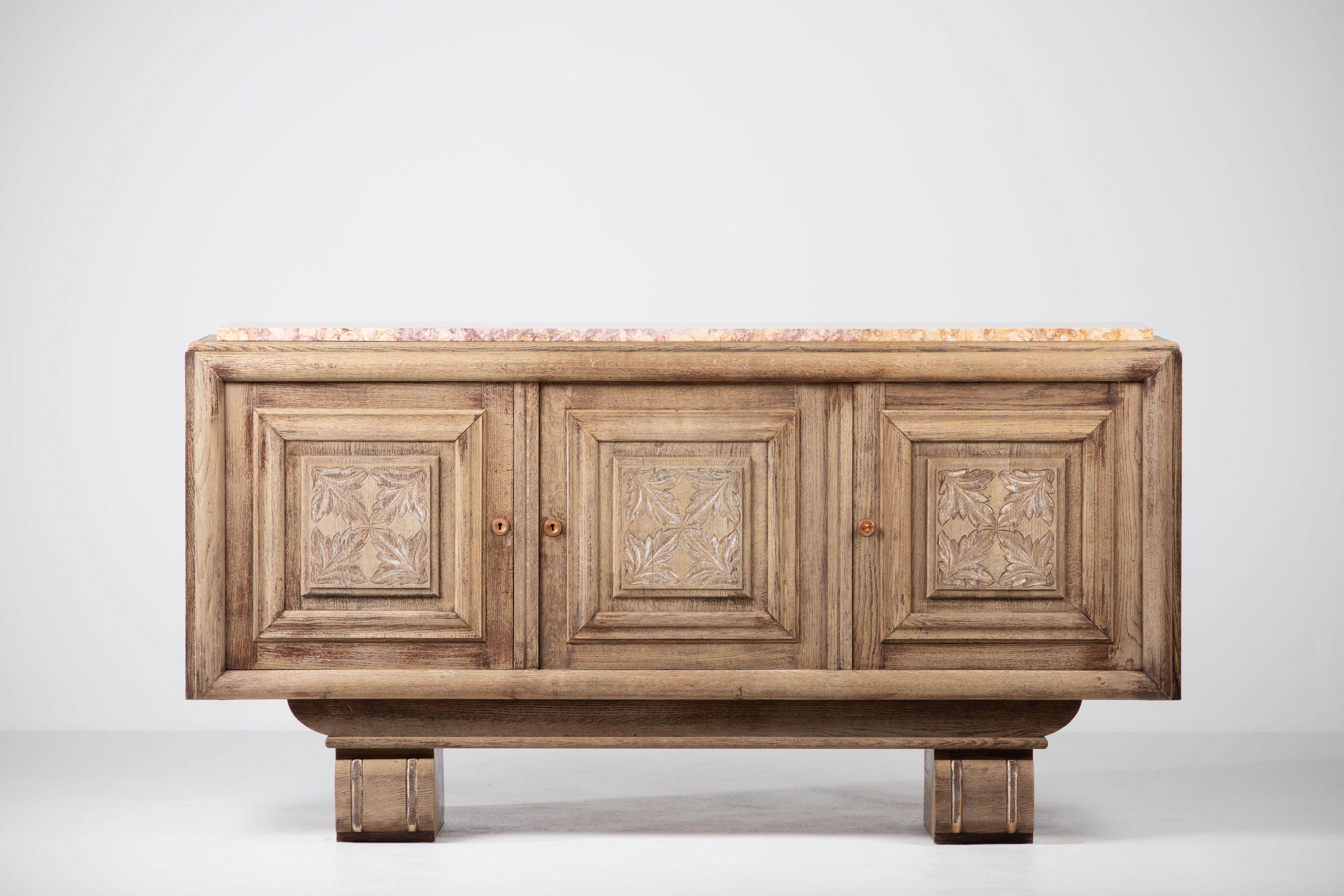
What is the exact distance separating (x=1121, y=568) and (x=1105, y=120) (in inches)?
73.8

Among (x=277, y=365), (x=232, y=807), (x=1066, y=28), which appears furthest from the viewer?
(x=1066, y=28)

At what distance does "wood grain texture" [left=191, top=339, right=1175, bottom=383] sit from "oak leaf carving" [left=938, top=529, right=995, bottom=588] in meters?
0.30

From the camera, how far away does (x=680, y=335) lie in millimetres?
2836

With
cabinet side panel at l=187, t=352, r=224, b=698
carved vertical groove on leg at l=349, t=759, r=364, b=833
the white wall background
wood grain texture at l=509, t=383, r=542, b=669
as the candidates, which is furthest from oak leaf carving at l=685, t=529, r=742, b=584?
the white wall background

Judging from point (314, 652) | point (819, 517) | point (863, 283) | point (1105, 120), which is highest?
point (1105, 120)

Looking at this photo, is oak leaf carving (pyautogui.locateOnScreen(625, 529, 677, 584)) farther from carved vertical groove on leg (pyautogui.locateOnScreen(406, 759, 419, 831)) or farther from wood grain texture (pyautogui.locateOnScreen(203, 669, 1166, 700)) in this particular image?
carved vertical groove on leg (pyautogui.locateOnScreen(406, 759, 419, 831))

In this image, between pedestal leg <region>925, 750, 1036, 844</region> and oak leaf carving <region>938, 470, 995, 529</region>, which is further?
pedestal leg <region>925, 750, 1036, 844</region>

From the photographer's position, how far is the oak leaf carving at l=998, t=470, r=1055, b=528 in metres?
2.86

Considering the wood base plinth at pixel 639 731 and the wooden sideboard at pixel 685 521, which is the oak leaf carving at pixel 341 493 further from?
the wood base plinth at pixel 639 731

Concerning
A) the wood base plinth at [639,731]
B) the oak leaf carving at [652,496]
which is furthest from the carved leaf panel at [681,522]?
the wood base plinth at [639,731]

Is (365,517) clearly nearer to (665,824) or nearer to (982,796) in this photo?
(665,824)

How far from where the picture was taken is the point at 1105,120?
168 inches
